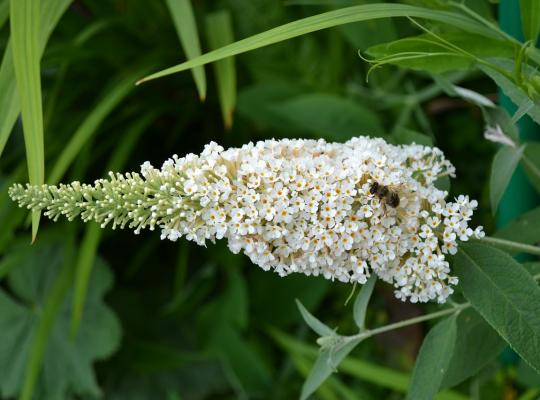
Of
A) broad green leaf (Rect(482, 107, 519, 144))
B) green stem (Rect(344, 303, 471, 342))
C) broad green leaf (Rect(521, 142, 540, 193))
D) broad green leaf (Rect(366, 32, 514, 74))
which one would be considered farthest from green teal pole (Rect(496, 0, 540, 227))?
green stem (Rect(344, 303, 471, 342))

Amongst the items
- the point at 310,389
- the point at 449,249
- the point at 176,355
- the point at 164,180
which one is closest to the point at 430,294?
the point at 449,249

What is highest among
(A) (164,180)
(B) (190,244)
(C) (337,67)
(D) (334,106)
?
(C) (337,67)

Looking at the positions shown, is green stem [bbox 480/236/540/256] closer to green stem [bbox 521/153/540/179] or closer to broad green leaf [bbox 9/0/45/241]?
green stem [bbox 521/153/540/179]

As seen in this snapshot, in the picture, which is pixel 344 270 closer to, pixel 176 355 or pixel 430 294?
pixel 430 294

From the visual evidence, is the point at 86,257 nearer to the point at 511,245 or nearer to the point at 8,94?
the point at 8,94

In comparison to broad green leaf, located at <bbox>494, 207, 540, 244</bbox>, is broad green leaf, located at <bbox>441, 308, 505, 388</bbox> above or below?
below

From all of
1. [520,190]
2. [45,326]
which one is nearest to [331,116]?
[520,190]
